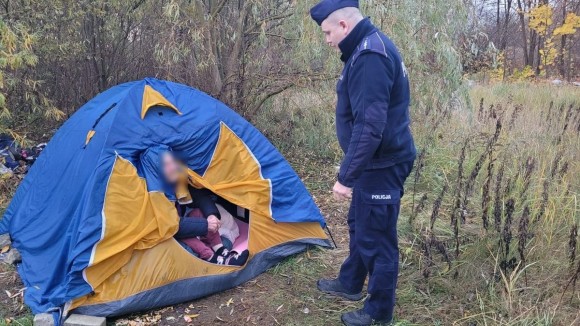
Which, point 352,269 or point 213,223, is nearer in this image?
point 352,269

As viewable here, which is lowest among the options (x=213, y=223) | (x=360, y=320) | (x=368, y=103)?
(x=360, y=320)

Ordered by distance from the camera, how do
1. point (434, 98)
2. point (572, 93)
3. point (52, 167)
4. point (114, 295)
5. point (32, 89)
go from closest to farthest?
point (114, 295) < point (52, 167) < point (434, 98) < point (32, 89) < point (572, 93)

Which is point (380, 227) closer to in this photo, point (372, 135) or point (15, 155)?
point (372, 135)

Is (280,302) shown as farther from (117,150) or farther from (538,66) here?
(538,66)

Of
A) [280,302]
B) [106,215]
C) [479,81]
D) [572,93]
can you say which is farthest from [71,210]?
[479,81]

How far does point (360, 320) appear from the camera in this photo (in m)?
2.88

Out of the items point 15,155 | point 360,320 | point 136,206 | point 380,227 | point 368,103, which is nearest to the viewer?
point 368,103

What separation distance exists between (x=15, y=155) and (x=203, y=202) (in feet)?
10.4

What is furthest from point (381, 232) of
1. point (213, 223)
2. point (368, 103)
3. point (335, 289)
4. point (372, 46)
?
point (213, 223)

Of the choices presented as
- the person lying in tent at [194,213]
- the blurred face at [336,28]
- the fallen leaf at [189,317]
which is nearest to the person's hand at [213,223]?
the person lying in tent at [194,213]

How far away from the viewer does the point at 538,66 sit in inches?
647

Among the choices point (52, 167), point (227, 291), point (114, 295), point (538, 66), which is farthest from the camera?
point (538, 66)

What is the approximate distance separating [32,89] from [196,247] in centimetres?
447

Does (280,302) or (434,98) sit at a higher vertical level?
(434,98)
